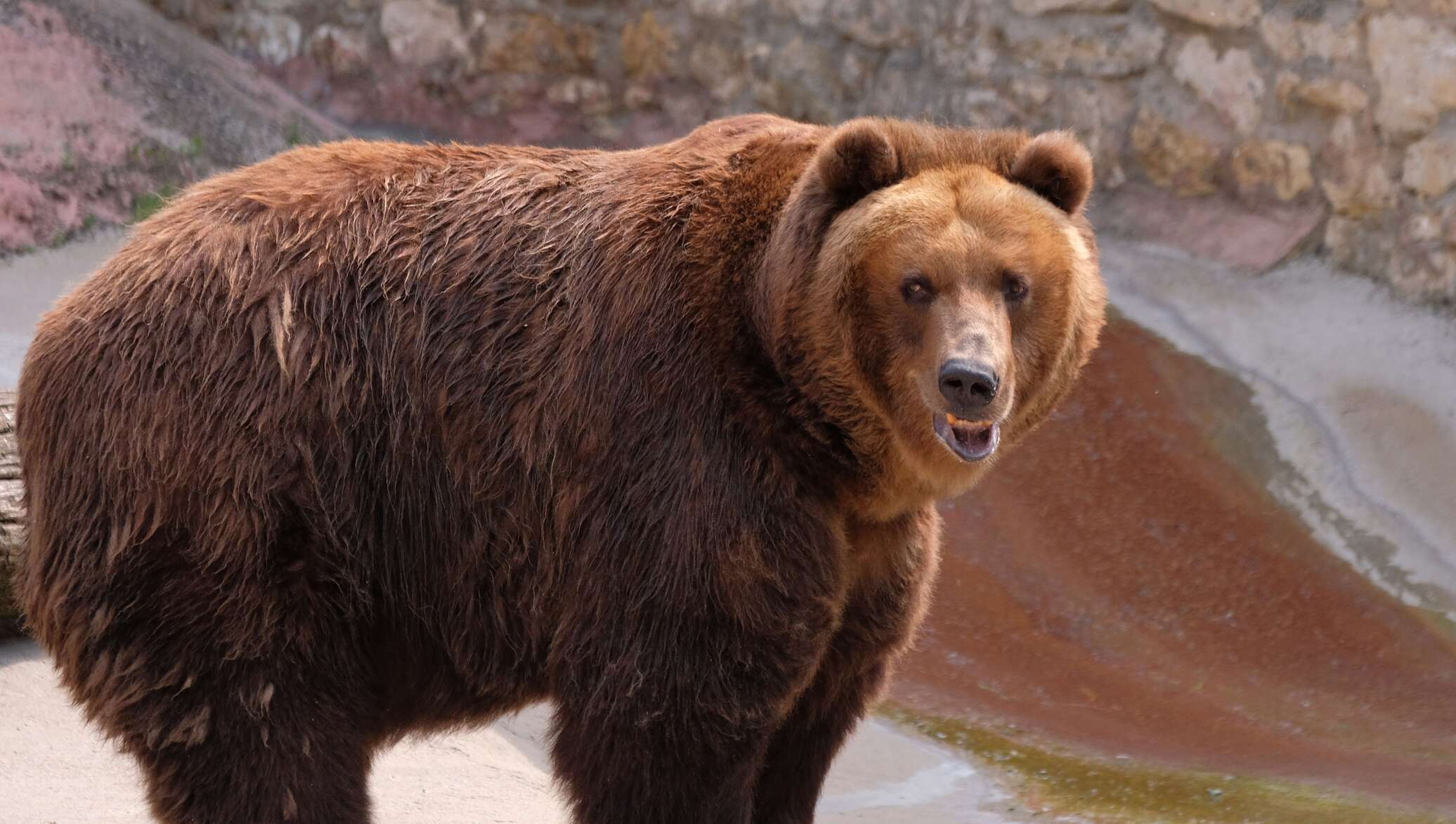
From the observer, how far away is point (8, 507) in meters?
5.30

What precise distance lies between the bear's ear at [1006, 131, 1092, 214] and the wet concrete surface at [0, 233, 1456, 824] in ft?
7.50

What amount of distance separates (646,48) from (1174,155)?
3322 mm

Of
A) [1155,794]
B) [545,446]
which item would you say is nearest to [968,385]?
[545,446]

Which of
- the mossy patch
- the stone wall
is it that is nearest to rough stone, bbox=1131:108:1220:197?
the stone wall

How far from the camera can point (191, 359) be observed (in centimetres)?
386

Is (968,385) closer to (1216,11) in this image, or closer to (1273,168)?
(1273,168)

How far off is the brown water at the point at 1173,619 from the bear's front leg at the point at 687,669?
7.55 feet

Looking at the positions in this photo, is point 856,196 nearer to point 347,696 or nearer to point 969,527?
point 347,696

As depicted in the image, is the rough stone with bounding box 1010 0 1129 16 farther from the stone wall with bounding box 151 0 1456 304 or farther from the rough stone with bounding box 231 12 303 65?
the rough stone with bounding box 231 12 303 65

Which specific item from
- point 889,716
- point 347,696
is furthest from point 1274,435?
point 347,696

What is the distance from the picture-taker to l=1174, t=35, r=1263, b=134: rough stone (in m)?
7.86

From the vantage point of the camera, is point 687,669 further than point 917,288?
Yes

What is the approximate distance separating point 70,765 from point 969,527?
3743mm

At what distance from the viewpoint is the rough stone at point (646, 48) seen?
9.80 m
